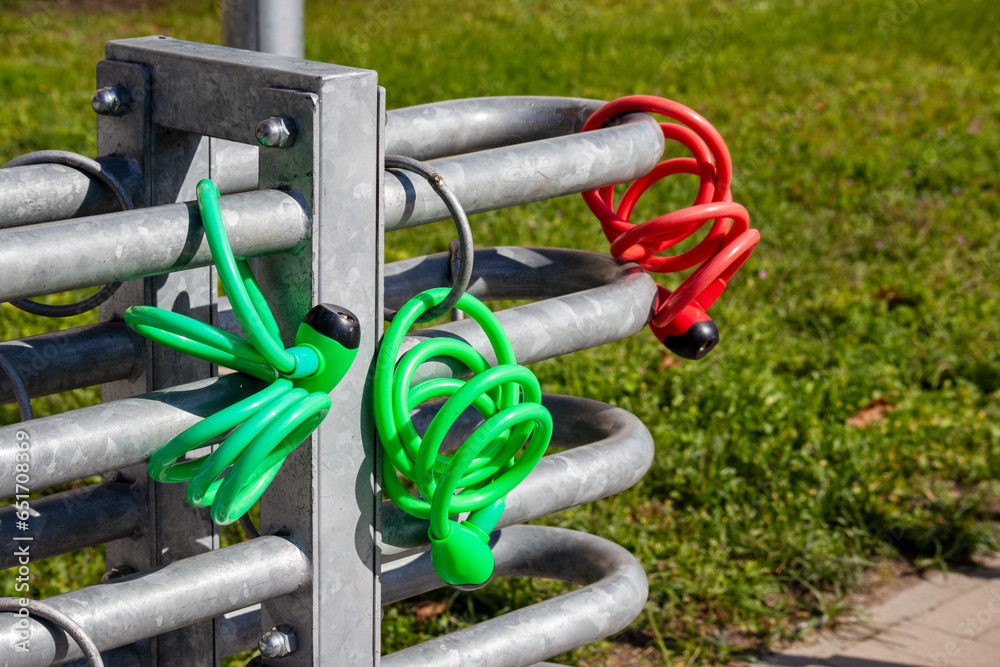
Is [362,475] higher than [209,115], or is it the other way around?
[209,115]

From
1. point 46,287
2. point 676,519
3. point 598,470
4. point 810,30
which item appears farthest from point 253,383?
point 810,30

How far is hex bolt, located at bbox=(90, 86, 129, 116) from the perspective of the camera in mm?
1076

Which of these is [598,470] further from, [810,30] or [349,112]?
[810,30]

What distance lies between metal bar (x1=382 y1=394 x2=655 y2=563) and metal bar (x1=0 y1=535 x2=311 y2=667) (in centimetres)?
13

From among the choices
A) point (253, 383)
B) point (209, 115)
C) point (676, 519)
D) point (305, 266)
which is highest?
point (209, 115)

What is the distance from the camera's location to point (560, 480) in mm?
1182

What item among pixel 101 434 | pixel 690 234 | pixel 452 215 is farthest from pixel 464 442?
pixel 690 234

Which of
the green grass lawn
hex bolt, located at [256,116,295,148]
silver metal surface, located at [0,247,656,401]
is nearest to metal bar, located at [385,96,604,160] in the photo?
silver metal surface, located at [0,247,656,401]

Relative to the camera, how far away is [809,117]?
5.62m

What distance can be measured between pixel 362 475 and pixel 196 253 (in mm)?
275

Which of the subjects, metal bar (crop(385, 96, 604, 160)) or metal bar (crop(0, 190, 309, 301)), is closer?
metal bar (crop(0, 190, 309, 301))

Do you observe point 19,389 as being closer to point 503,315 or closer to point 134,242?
point 134,242

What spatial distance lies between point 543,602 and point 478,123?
0.62 metres

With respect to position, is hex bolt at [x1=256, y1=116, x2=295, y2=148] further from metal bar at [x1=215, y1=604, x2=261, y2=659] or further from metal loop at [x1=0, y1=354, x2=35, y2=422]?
metal bar at [x1=215, y1=604, x2=261, y2=659]
